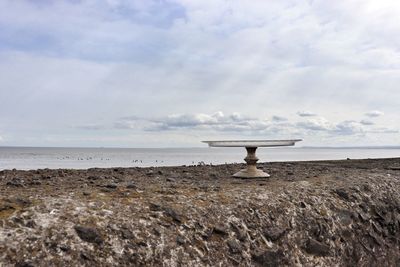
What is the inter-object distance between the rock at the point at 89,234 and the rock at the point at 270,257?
290 cm

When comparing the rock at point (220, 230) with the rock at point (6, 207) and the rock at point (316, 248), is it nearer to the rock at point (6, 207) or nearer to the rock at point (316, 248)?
the rock at point (316, 248)

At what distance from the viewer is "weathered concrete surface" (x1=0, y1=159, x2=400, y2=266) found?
6818 mm

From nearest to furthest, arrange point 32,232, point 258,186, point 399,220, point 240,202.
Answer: point 32,232 → point 240,202 → point 258,186 → point 399,220

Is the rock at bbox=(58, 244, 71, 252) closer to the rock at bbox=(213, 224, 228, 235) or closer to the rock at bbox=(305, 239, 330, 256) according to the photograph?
the rock at bbox=(213, 224, 228, 235)

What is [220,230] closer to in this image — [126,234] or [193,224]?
[193,224]

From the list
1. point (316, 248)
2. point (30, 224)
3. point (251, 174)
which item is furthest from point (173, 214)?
point (251, 174)

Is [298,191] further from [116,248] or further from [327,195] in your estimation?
[116,248]

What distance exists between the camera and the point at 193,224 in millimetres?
8109

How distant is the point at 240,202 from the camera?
934 cm

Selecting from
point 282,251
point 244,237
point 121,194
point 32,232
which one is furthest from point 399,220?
point 32,232

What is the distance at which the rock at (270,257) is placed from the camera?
825 cm

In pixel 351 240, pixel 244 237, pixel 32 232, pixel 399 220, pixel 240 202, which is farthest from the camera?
pixel 399 220

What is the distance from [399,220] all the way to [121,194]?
8.12 m

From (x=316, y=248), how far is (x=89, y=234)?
16.1 ft
